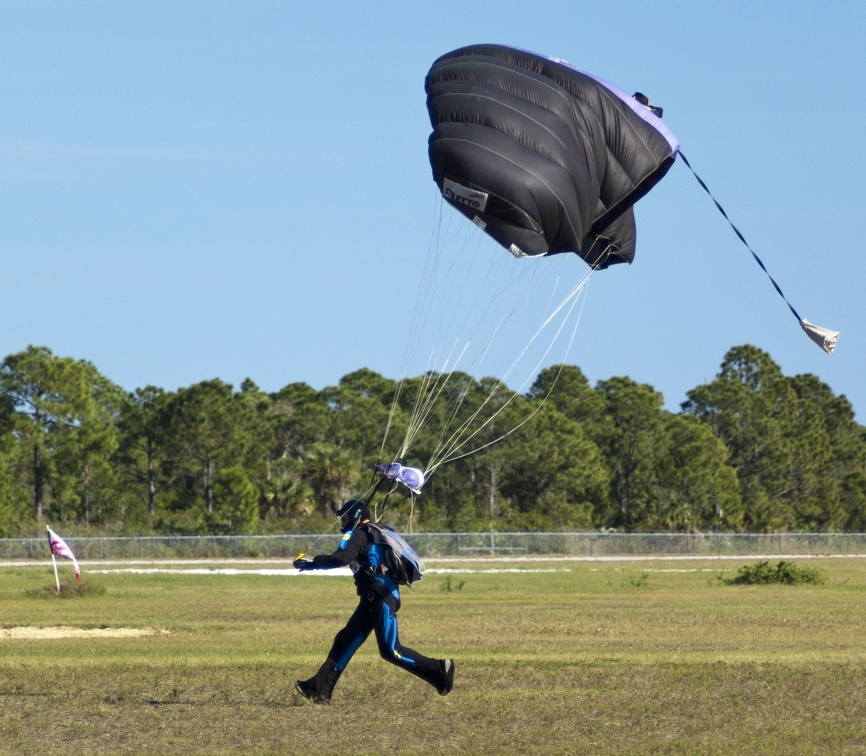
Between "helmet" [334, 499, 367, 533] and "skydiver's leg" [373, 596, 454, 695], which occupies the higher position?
"helmet" [334, 499, 367, 533]

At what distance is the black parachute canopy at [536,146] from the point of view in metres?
13.8

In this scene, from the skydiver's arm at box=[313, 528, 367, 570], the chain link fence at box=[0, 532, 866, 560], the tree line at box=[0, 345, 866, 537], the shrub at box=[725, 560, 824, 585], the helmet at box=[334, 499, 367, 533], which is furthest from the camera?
the tree line at box=[0, 345, 866, 537]

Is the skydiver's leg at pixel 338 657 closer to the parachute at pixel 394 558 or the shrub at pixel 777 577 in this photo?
Answer: the parachute at pixel 394 558

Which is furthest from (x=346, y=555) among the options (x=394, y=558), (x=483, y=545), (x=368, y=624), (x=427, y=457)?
(x=427, y=457)

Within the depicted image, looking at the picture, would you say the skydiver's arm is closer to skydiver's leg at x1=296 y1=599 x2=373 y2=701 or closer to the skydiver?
the skydiver

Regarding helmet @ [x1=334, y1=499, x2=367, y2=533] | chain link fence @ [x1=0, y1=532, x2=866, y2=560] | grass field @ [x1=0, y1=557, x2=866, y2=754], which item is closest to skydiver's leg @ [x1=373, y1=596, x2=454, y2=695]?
grass field @ [x1=0, y1=557, x2=866, y2=754]

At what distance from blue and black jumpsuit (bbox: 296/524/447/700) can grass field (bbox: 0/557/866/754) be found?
32 centimetres

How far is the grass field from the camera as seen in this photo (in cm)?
1141

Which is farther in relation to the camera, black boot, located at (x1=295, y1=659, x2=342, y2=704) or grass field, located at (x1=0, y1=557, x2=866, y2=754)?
black boot, located at (x1=295, y1=659, x2=342, y2=704)

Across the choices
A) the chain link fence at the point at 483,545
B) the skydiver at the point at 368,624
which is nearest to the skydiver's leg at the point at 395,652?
the skydiver at the point at 368,624

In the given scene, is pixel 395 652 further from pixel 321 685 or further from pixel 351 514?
pixel 351 514

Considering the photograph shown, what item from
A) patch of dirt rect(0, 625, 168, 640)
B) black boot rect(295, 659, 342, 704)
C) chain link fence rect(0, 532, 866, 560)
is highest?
chain link fence rect(0, 532, 866, 560)

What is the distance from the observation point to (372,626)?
502 inches

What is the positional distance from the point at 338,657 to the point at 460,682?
→ 85.0 inches
